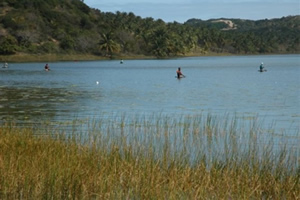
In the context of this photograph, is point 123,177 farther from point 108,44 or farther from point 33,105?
point 108,44

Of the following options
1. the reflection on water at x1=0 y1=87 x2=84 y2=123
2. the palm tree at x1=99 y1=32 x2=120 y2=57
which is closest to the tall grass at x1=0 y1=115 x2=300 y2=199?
the reflection on water at x1=0 y1=87 x2=84 y2=123

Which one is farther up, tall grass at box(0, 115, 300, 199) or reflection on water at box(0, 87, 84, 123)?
tall grass at box(0, 115, 300, 199)

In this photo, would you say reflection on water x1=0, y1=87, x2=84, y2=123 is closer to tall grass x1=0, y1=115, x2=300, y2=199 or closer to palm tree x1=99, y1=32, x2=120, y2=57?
tall grass x1=0, y1=115, x2=300, y2=199

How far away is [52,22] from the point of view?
19825 cm

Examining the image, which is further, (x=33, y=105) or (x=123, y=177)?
(x=33, y=105)

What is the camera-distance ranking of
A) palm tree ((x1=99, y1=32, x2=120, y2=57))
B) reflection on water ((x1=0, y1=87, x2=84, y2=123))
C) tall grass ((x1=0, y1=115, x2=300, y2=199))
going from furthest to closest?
palm tree ((x1=99, y1=32, x2=120, y2=57)) < reflection on water ((x1=0, y1=87, x2=84, y2=123)) < tall grass ((x1=0, y1=115, x2=300, y2=199))

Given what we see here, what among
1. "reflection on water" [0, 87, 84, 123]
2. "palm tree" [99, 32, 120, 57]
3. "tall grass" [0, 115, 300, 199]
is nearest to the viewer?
"tall grass" [0, 115, 300, 199]

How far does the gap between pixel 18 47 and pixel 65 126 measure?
14631 centimetres

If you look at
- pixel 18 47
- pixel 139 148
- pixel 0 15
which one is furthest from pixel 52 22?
pixel 139 148

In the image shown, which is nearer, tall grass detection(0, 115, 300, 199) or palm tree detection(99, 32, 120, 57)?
tall grass detection(0, 115, 300, 199)

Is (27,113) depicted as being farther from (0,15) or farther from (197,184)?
(0,15)

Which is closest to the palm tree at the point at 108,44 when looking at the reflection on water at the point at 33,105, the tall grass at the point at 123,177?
the reflection on water at the point at 33,105

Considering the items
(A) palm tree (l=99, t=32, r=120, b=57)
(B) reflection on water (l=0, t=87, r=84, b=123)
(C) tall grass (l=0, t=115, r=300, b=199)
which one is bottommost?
(A) palm tree (l=99, t=32, r=120, b=57)

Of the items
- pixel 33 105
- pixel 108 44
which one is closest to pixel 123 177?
pixel 33 105
